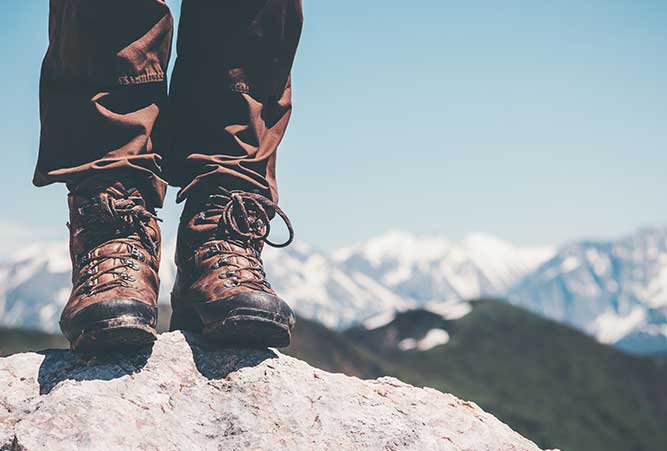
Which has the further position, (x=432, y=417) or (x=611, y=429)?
(x=611, y=429)

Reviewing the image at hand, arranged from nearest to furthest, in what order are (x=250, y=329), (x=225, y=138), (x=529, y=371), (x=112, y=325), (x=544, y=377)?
(x=112, y=325), (x=250, y=329), (x=225, y=138), (x=544, y=377), (x=529, y=371)

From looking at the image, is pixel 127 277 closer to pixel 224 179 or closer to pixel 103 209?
pixel 103 209

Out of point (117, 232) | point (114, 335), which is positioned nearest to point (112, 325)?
point (114, 335)

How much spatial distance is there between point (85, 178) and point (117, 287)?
0.50 metres

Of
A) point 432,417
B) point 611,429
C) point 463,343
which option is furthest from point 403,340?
point 432,417

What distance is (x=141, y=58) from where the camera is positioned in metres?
2.92

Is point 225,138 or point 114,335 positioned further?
point 225,138

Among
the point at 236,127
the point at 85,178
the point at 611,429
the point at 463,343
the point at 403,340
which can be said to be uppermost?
the point at 236,127

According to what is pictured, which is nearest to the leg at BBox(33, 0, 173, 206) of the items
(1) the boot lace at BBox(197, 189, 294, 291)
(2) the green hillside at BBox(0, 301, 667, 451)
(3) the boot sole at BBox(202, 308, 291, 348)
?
(1) the boot lace at BBox(197, 189, 294, 291)

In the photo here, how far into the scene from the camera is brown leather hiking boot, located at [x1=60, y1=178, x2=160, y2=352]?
2668 mm

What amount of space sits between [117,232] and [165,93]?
0.65 metres

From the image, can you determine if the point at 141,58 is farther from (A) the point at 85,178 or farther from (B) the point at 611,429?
(B) the point at 611,429

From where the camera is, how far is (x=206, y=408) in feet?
9.10

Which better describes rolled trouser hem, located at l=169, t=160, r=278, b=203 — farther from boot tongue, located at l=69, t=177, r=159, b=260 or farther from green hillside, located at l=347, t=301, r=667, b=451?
green hillside, located at l=347, t=301, r=667, b=451
